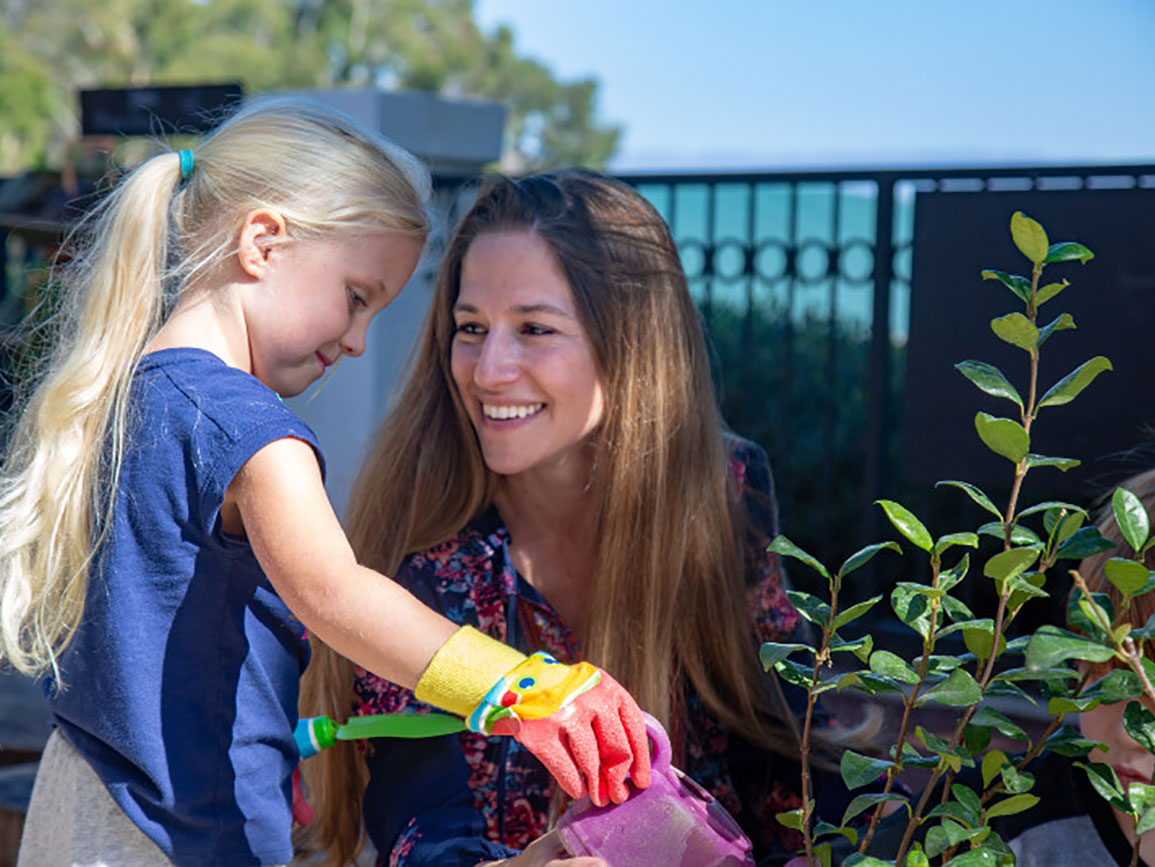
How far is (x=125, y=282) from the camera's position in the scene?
1662mm

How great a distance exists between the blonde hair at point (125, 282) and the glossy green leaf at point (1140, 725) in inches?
46.6

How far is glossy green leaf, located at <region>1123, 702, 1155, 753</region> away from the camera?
0.88 m

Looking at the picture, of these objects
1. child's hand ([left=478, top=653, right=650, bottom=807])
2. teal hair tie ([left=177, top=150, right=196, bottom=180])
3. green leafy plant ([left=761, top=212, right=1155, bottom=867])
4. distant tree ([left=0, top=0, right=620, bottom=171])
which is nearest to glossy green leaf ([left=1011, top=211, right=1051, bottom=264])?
green leafy plant ([left=761, top=212, right=1155, bottom=867])

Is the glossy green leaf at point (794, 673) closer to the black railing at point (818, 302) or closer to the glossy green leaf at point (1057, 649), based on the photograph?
the glossy green leaf at point (1057, 649)

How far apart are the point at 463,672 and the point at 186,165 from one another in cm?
91

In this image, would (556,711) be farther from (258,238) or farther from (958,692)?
(258,238)

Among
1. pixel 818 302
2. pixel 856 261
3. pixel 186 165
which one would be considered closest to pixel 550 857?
pixel 186 165

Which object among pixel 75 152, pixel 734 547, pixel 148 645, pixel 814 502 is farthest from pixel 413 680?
pixel 75 152

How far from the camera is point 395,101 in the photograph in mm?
4781

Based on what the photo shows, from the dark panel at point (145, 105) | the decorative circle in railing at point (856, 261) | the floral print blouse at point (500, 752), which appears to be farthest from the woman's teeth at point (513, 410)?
the dark panel at point (145, 105)

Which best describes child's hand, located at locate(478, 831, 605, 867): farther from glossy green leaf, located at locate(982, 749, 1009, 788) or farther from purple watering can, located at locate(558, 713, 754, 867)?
glossy green leaf, located at locate(982, 749, 1009, 788)

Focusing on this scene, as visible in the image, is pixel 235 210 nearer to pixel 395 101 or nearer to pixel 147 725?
pixel 147 725

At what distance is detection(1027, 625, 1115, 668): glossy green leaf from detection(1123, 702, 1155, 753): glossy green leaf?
0.12 m

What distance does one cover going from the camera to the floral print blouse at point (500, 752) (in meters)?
1.77
